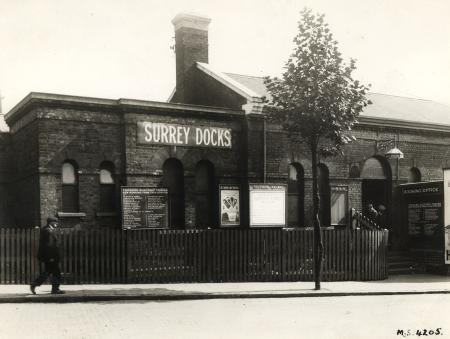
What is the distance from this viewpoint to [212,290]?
1348 centimetres

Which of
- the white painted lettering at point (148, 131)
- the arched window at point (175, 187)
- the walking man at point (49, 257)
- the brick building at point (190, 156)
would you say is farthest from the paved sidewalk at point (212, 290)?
the white painted lettering at point (148, 131)

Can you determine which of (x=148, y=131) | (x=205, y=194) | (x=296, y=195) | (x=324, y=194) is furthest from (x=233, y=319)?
(x=324, y=194)

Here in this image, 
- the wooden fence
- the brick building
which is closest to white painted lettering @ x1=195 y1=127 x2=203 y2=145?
the brick building

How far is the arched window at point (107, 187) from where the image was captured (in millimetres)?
16875

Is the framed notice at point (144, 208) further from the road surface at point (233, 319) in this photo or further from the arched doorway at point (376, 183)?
the arched doorway at point (376, 183)

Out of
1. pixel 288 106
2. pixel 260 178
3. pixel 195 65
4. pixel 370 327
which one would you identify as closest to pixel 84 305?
pixel 370 327

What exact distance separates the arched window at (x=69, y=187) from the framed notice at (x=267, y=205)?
515 cm

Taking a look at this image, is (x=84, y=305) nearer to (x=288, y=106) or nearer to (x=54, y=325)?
(x=54, y=325)

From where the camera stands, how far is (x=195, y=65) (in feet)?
73.4

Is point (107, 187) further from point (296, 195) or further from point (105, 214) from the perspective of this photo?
point (296, 195)

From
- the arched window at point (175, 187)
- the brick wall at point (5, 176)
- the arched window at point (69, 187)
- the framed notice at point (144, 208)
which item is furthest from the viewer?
the brick wall at point (5, 176)

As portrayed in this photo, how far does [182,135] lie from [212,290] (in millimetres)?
5972

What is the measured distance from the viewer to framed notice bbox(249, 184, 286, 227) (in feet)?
57.0

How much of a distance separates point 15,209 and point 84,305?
9.14 metres
